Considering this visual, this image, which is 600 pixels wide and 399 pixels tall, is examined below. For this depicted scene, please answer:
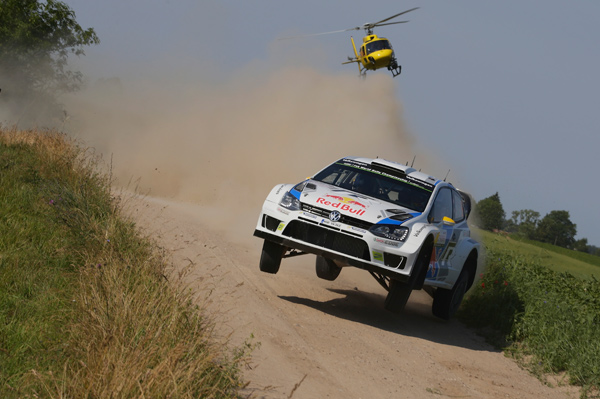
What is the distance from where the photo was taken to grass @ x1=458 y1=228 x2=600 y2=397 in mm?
8703

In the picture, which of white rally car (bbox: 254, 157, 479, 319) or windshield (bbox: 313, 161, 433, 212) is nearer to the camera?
white rally car (bbox: 254, 157, 479, 319)

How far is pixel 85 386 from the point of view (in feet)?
13.6

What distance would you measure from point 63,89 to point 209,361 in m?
39.7

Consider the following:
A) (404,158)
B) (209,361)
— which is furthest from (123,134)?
(209,361)

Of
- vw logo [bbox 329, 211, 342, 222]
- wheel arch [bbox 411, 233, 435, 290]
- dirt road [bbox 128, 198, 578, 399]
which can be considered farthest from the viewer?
wheel arch [bbox 411, 233, 435, 290]

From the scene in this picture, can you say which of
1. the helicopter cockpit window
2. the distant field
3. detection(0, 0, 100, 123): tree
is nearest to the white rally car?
the distant field

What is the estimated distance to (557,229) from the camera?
2584 inches

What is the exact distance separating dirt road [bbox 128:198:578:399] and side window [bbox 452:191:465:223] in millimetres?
1612

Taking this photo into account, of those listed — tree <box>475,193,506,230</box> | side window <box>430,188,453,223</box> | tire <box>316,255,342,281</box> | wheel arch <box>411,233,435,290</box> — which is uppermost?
tree <box>475,193,506,230</box>

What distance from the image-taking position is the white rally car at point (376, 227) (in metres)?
8.02

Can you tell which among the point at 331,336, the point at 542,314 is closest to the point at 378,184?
the point at 331,336

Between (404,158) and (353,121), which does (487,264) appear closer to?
(404,158)

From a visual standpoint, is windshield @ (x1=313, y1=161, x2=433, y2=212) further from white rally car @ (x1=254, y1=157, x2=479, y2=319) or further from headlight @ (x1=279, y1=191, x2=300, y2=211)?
headlight @ (x1=279, y1=191, x2=300, y2=211)

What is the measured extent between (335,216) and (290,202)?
2.20 feet
